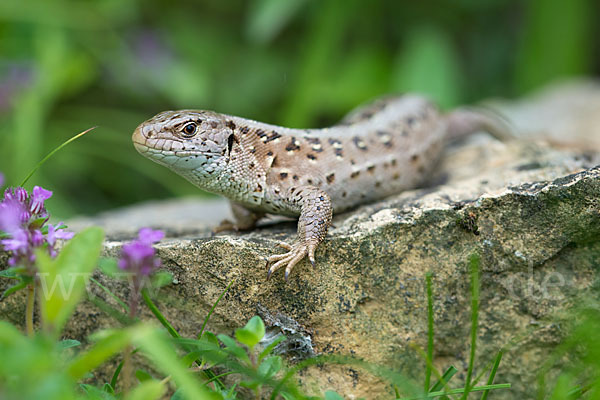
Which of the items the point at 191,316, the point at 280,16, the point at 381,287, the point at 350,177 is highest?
the point at 280,16

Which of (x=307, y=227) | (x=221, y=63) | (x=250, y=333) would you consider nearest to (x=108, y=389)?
(x=250, y=333)

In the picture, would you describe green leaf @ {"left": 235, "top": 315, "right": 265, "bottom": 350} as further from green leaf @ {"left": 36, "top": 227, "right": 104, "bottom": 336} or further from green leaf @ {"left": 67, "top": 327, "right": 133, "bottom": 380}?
green leaf @ {"left": 36, "top": 227, "right": 104, "bottom": 336}

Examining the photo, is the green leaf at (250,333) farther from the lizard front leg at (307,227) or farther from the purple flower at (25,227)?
the purple flower at (25,227)

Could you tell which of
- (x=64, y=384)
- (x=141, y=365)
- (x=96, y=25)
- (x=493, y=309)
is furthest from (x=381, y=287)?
(x=96, y=25)

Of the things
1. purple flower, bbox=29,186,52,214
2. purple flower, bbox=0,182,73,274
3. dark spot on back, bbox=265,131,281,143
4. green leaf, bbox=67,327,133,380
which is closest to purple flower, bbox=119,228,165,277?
green leaf, bbox=67,327,133,380

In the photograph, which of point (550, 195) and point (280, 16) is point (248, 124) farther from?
point (280, 16)

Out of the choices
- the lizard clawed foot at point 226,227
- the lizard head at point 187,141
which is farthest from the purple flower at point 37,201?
the lizard clawed foot at point 226,227
